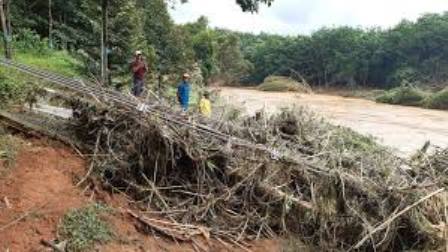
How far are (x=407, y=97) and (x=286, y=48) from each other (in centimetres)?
2259

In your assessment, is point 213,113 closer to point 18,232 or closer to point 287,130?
point 287,130

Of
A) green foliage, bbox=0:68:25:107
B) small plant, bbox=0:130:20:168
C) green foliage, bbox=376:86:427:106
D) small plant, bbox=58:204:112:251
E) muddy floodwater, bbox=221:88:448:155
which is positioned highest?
green foliage, bbox=0:68:25:107

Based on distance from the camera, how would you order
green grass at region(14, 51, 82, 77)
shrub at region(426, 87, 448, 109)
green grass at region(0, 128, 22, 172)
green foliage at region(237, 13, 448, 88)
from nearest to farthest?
green grass at region(0, 128, 22, 172)
green grass at region(14, 51, 82, 77)
shrub at region(426, 87, 448, 109)
green foliage at region(237, 13, 448, 88)

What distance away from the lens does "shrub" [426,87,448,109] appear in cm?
4391

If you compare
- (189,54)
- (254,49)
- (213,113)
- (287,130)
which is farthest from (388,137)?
(254,49)

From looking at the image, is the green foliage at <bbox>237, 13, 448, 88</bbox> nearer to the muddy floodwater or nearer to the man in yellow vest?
the muddy floodwater

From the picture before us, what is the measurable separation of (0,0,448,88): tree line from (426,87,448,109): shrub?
18.9 ft

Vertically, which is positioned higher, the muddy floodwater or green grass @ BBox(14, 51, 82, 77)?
green grass @ BBox(14, 51, 82, 77)

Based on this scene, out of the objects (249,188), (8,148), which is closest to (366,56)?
(249,188)

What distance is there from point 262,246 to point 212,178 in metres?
0.99

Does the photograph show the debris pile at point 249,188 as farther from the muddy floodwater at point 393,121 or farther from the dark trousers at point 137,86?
the muddy floodwater at point 393,121

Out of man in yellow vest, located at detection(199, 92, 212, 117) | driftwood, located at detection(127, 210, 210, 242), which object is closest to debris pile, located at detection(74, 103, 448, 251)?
driftwood, located at detection(127, 210, 210, 242)

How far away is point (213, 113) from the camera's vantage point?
42.1ft

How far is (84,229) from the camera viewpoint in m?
7.07
